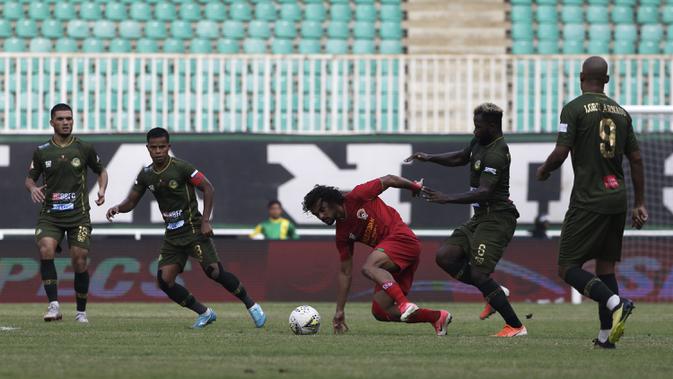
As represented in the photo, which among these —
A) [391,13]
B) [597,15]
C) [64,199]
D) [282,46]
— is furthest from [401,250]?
[597,15]

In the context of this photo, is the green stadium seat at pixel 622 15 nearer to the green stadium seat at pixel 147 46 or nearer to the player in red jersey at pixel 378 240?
the green stadium seat at pixel 147 46

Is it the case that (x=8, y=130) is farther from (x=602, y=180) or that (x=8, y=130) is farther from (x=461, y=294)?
(x=602, y=180)

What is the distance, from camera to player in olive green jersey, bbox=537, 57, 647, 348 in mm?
9516

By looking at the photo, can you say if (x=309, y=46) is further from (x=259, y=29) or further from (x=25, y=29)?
(x=25, y=29)

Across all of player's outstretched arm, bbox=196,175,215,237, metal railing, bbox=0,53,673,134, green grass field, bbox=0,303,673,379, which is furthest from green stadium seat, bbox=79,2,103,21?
player's outstretched arm, bbox=196,175,215,237

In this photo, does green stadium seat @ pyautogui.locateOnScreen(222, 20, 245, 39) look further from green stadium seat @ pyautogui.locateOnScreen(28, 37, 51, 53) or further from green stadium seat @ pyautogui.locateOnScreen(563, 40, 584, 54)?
green stadium seat @ pyautogui.locateOnScreen(563, 40, 584, 54)

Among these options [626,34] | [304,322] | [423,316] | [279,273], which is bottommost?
[279,273]

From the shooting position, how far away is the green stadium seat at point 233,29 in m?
25.6

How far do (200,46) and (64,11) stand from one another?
8.97 ft

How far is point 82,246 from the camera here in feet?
44.4

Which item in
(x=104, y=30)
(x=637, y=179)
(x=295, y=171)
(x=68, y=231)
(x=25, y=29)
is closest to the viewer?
(x=637, y=179)

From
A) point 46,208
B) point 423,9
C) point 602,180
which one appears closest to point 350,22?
point 423,9

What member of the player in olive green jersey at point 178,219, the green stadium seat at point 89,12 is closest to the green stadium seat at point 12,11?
the green stadium seat at point 89,12

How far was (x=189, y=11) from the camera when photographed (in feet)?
84.8
